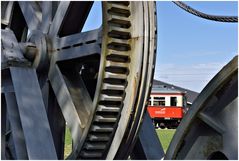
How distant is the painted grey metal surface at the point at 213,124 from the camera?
2592 millimetres

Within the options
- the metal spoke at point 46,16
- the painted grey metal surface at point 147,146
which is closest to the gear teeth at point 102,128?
the painted grey metal surface at point 147,146

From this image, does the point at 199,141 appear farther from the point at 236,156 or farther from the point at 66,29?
the point at 66,29

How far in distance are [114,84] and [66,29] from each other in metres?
0.90

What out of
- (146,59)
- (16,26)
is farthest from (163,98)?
(146,59)

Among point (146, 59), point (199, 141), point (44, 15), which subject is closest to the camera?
point (199, 141)

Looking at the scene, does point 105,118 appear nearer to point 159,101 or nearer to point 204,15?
point 204,15

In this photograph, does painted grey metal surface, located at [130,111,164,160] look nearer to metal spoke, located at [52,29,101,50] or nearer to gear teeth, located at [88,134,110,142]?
gear teeth, located at [88,134,110,142]

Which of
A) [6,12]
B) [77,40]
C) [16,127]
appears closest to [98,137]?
[16,127]

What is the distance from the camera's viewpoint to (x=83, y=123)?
3754 millimetres

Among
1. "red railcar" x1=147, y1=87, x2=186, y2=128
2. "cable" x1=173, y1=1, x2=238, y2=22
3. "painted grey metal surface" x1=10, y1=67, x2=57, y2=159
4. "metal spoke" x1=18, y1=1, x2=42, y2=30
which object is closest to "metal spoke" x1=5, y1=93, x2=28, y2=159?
"painted grey metal surface" x1=10, y1=67, x2=57, y2=159

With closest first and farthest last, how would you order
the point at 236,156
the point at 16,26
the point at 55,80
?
the point at 236,156, the point at 55,80, the point at 16,26

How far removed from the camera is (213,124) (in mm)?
2678

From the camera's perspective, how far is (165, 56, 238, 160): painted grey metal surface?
2.59 meters

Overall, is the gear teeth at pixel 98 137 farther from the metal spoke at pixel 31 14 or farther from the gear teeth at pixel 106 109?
the metal spoke at pixel 31 14
